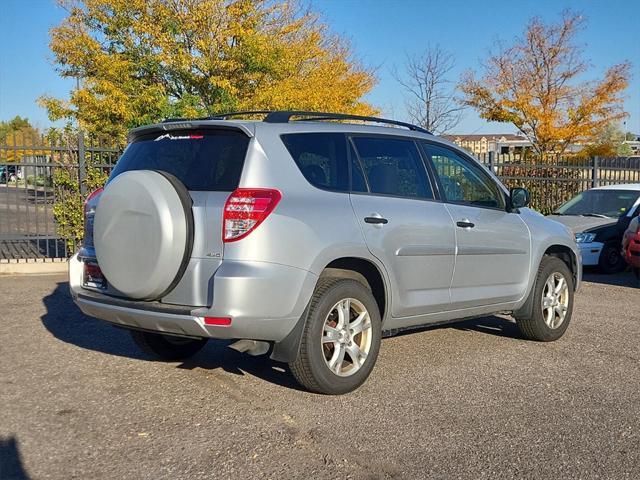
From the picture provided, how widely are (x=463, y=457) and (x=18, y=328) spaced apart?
202 inches

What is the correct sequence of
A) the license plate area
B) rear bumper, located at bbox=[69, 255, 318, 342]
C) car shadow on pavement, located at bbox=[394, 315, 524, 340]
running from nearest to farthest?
rear bumper, located at bbox=[69, 255, 318, 342] → the license plate area → car shadow on pavement, located at bbox=[394, 315, 524, 340]

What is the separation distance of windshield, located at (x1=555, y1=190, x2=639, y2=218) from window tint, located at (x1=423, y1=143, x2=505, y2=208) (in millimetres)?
6915

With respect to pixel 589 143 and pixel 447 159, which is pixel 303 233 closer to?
pixel 447 159

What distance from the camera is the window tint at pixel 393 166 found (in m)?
5.45

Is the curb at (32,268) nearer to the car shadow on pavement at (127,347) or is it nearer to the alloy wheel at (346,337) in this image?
the car shadow on pavement at (127,347)

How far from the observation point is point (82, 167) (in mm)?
11867

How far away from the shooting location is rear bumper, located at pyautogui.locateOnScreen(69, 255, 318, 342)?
174 inches

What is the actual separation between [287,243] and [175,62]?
49.0 ft

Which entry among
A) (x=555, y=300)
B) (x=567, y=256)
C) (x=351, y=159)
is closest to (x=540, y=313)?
(x=555, y=300)

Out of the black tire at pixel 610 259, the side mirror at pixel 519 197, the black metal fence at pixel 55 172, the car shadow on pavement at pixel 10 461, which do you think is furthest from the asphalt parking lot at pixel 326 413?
the black metal fence at pixel 55 172

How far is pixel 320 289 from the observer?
4.88 meters

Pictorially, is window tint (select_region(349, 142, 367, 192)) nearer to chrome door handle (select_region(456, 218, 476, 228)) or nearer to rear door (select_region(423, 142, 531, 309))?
rear door (select_region(423, 142, 531, 309))

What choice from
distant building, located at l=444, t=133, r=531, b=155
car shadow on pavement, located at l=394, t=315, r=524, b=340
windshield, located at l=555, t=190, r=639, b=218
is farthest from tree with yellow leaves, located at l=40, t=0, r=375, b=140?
car shadow on pavement, located at l=394, t=315, r=524, b=340

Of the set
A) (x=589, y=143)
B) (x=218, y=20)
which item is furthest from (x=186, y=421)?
(x=589, y=143)
